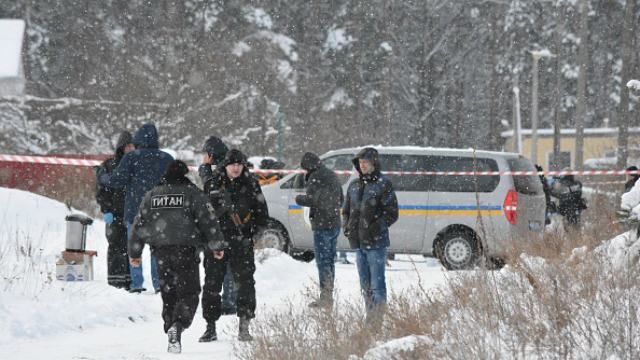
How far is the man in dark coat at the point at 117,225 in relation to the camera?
499 inches

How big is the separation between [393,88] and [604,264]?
1816 inches

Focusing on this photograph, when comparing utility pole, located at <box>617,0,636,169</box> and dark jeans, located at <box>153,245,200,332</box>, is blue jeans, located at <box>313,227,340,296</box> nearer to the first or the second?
dark jeans, located at <box>153,245,200,332</box>

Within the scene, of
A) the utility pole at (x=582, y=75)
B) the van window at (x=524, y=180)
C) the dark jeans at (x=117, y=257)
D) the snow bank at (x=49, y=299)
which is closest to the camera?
the snow bank at (x=49, y=299)

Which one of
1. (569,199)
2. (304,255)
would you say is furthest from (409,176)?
(569,199)

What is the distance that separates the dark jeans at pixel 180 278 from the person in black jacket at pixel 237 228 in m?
0.59

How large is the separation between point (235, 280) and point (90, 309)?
211 centimetres

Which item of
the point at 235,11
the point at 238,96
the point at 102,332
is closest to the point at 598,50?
the point at 235,11

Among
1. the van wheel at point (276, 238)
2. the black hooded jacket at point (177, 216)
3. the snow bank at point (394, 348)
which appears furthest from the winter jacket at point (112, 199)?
the snow bank at point (394, 348)

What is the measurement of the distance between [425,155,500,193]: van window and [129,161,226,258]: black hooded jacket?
8.86 meters

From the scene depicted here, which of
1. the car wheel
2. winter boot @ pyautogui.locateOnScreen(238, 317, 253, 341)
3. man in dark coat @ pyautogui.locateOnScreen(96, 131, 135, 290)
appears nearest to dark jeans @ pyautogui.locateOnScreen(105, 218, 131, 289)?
man in dark coat @ pyautogui.locateOnScreen(96, 131, 135, 290)

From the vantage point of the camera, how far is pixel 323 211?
1205 centimetres

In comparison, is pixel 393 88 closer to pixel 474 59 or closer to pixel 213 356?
pixel 474 59

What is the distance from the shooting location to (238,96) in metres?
44.7

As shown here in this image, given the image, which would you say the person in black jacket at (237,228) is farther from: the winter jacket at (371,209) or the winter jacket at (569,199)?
the winter jacket at (569,199)
